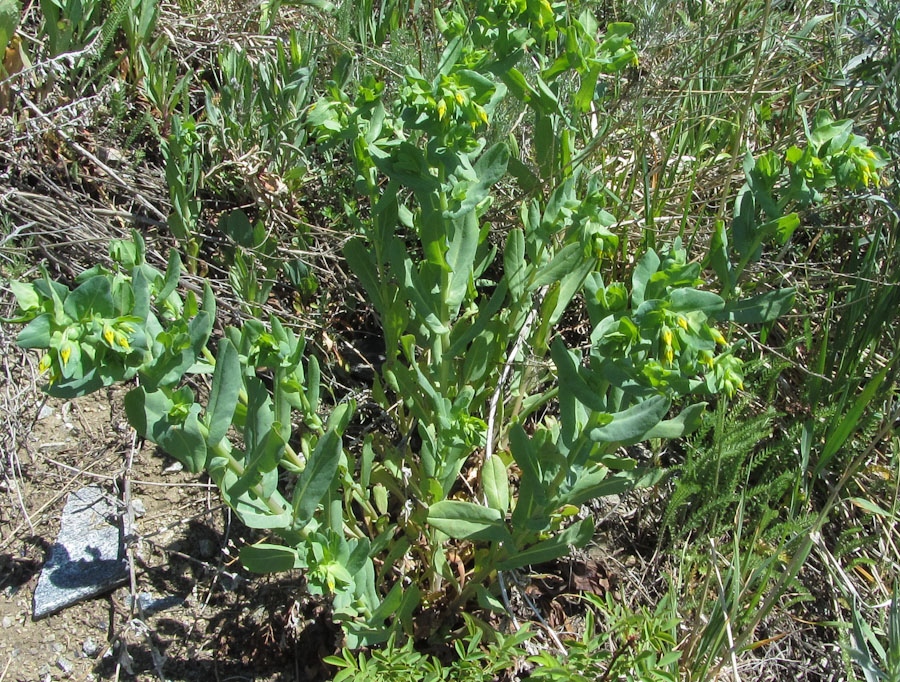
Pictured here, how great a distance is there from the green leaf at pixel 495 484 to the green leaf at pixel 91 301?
1.10 m

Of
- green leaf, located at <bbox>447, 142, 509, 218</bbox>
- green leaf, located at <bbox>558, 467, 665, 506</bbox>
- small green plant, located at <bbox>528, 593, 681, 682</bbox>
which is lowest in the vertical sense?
small green plant, located at <bbox>528, 593, 681, 682</bbox>

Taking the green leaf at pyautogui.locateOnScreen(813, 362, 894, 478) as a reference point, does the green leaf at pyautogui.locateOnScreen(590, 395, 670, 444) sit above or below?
above

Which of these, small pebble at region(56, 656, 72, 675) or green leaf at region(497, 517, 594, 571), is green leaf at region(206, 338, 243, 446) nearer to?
green leaf at region(497, 517, 594, 571)

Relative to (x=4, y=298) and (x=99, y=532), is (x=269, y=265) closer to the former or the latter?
(x=4, y=298)

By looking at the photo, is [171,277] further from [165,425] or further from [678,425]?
[678,425]

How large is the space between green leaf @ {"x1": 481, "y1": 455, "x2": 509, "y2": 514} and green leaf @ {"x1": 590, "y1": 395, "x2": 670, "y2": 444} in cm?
53

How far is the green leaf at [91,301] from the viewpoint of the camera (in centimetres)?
128

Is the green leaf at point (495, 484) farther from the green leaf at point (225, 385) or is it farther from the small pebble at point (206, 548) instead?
the small pebble at point (206, 548)

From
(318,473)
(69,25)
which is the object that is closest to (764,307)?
(318,473)

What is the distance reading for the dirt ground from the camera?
Answer: 2205 mm

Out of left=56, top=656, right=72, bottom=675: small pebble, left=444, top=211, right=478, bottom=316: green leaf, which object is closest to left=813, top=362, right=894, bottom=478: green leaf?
left=444, top=211, right=478, bottom=316: green leaf

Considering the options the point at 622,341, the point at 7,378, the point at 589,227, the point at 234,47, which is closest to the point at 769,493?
the point at 589,227

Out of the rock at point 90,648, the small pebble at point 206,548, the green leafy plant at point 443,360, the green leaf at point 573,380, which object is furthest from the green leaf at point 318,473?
the rock at point 90,648

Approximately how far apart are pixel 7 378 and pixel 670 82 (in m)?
2.77
